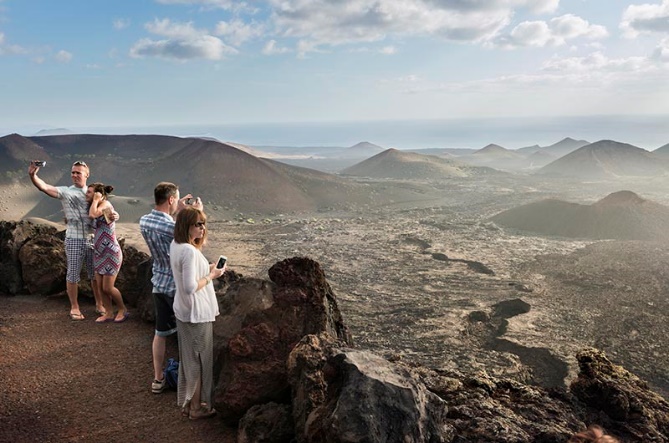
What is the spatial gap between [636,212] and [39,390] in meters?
30.4

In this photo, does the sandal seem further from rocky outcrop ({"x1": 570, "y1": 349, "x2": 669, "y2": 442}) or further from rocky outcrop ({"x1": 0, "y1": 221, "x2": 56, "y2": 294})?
rocky outcrop ({"x1": 570, "y1": 349, "x2": 669, "y2": 442})

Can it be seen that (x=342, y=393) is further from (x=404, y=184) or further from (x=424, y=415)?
(x=404, y=184)

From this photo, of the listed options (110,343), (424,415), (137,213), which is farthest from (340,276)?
(137,213)

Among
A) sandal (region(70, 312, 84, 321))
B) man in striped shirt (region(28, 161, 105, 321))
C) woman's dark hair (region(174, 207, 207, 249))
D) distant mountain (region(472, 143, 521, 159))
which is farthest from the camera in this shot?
distant mountain (region(472, 143, 521, 159))

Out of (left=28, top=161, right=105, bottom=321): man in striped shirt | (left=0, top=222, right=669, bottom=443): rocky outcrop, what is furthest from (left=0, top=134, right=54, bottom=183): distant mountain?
(left=0, top=222, right=669, bottom=443): rocky outcrop

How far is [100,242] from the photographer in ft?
20.2

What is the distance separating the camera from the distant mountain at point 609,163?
245ft

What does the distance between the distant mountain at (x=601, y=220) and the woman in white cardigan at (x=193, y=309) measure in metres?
26.5

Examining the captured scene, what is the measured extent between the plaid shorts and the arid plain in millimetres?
4077

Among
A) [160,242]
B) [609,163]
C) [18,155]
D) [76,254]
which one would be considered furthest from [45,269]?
[609,163]

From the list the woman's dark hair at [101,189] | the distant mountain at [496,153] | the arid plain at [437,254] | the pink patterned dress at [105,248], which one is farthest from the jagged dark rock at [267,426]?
the distant mountain at [496,153]

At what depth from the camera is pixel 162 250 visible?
4.68m

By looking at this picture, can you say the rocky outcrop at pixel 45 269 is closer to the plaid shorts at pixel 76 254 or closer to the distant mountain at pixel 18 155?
→ the plaid shorts at pixel 76 254

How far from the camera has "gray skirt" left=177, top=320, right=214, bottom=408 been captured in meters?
4.23
